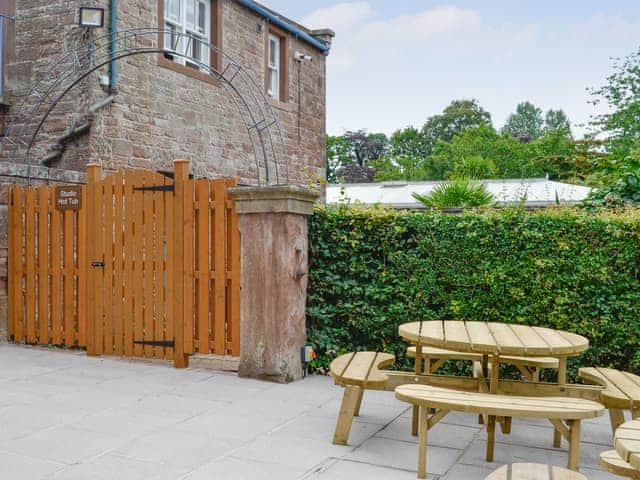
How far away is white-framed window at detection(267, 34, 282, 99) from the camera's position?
15582 mm

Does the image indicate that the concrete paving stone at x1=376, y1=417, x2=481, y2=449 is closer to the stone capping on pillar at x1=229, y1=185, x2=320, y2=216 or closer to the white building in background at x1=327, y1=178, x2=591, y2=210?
the stone capping on pillar at x1=229, y1=185, x2=320, y2=216

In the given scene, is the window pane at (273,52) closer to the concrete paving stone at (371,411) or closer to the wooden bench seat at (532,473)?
the concrete paving stone at (371,411)

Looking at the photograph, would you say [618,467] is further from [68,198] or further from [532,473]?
[68,198]

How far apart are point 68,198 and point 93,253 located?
69 centimetres

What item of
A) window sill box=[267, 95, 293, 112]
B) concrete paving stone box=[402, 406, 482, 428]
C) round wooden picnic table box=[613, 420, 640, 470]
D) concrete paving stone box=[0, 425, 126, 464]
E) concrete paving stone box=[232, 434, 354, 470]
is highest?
window sill box=[267, 95, 293, 112]

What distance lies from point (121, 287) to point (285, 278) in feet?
6.69

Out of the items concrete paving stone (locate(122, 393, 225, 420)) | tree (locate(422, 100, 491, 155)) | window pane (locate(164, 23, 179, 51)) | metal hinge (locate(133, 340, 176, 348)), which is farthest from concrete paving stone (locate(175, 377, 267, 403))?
tree (locate(422, 100, 491, 155))

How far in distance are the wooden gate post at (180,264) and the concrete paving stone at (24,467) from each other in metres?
2.92

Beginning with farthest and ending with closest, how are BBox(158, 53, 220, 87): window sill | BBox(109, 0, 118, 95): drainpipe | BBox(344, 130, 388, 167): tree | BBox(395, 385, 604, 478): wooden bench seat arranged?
BBox(344, 130, 388, 167): tree → BBox(158, 53, 220, 87): window sill → BBox(109, 0, 118, 95): drainpipe → BBox(395, 385, 604, 478): wooden bench seat

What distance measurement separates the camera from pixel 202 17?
13.4 meters

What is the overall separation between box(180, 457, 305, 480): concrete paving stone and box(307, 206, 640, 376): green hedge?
2843mm

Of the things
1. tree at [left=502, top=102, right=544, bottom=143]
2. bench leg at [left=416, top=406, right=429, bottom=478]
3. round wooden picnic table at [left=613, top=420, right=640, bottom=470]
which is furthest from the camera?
tree at [left=502, top=102, right=544, bottom=143]

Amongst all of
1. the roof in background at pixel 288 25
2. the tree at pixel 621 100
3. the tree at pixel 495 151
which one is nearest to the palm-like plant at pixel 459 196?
the roof in background at pixel 288 25

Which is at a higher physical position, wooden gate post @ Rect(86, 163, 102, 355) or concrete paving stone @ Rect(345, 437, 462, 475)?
wooden gate post @ Rect(86, 163, 102, 355)
